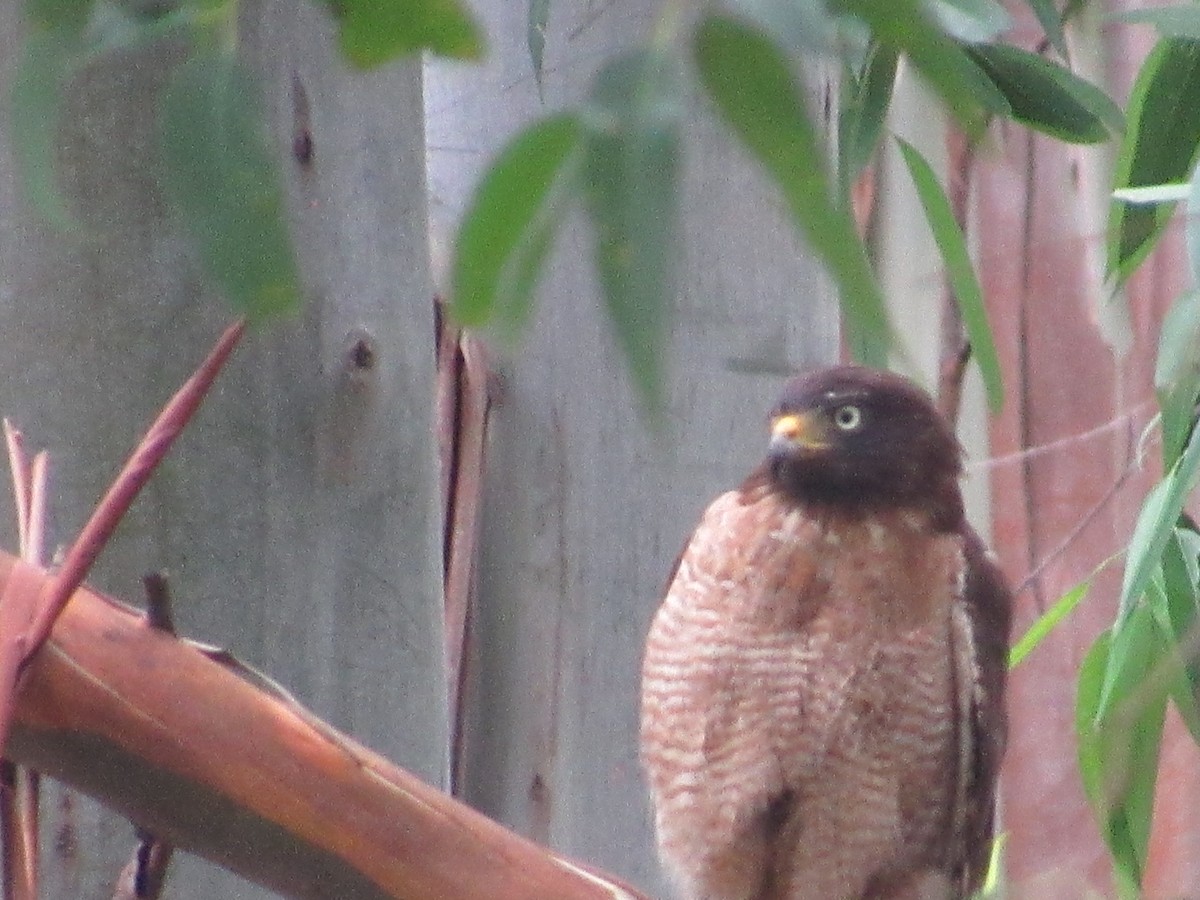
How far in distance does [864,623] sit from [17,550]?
88 cm

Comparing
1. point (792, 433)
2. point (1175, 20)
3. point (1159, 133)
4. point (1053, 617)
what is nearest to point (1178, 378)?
point (1175, 20)

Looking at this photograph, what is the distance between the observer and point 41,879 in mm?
1098

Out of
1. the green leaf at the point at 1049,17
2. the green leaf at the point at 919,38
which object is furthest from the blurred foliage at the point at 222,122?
the green leaf at the point at 1049,17

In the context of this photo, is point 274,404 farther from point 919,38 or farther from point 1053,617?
A: point 1053,617

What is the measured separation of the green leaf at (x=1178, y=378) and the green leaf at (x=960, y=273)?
11cm

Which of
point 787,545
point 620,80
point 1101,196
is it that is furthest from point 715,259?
point 620,80

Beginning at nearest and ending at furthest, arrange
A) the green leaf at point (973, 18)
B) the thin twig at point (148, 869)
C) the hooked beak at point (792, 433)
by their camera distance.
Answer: the thin twig at point (148, 869)
the green leaf at point (973, 18)
the hooked beak at point (792, 433)

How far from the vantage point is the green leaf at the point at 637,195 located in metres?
0.47

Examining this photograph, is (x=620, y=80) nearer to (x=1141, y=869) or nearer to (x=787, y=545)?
(x=1141, y=869)

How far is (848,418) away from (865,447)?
0.14ft

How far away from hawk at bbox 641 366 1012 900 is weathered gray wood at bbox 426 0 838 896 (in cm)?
6

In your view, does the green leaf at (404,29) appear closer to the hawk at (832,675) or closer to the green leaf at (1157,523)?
the green leaf at (1157,523)

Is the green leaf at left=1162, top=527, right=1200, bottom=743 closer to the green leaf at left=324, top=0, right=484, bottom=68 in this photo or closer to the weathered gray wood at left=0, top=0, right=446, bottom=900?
the weathered gray wood at left=0, top=0, right=446, bottom=900

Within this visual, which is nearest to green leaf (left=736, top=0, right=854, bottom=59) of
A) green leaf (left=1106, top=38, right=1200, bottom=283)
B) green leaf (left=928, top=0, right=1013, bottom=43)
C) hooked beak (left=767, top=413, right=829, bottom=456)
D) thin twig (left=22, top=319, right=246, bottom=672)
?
thin twig (left=22, top=319, right=246, bottom=672)
